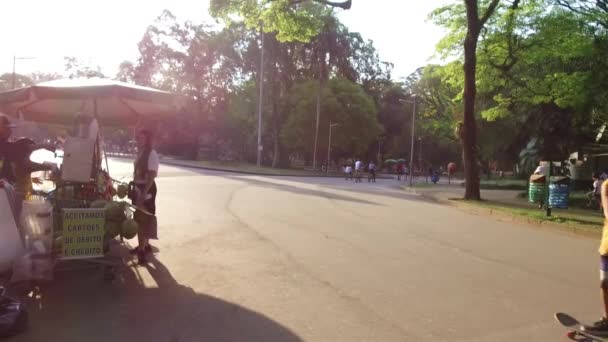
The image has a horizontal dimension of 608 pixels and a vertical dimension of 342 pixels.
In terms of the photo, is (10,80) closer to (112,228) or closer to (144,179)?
(144,179)

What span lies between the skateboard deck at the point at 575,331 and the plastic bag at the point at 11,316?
4.79 meters

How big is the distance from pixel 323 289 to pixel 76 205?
10.5 ft

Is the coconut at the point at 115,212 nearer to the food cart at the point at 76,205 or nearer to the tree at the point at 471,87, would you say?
the food cart at the point at 76,205

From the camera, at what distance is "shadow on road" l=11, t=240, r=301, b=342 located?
14.9ft

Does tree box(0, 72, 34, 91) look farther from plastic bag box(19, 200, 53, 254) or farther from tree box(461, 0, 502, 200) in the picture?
plastic bag box(19, 200, 53, 254)

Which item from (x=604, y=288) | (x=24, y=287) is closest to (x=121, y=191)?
(x=24, y=287)

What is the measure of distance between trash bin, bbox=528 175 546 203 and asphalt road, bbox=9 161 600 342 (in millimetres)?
6633

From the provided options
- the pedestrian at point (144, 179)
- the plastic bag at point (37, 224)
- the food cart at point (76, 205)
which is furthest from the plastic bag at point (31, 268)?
the pedestrian at point (144, 179)

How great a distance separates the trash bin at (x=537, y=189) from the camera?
57.5 ft

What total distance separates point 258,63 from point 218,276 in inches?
1787

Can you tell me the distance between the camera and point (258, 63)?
50.4 meters

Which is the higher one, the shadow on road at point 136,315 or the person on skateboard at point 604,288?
the person on skateboard at point 604,288

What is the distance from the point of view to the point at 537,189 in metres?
18.2

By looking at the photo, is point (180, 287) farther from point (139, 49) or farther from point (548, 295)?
point (139, 49)
